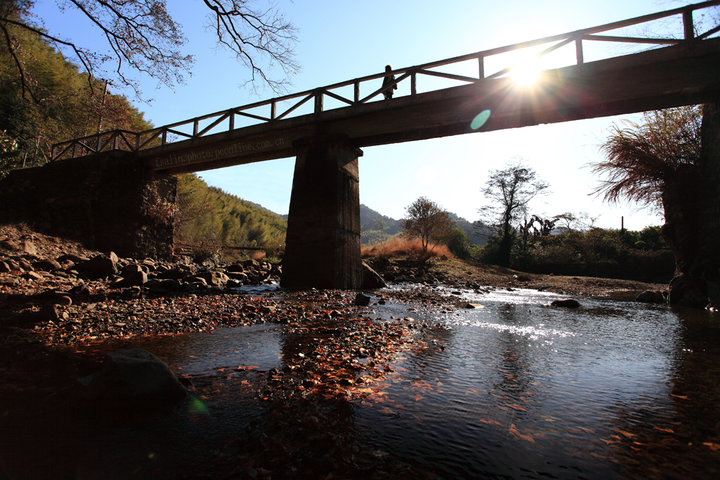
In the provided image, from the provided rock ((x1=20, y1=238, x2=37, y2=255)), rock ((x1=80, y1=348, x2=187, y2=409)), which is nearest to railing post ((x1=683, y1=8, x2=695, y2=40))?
rock ((x1=80, y1=348, x2=187, y2=409))

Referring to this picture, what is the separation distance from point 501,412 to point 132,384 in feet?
7.29

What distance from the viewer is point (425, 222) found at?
2039 cm

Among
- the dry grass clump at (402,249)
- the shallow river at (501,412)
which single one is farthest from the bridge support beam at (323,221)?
the dry grass clump at (402,249)

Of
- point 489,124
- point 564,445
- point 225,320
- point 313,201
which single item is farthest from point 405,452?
point 489,124

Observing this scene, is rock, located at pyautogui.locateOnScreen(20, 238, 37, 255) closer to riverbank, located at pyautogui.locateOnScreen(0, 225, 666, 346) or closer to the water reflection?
riverbank, located at pyautogui.locateOnScreen(0, 225, 666, 346)

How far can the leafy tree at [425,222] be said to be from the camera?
20328 mm

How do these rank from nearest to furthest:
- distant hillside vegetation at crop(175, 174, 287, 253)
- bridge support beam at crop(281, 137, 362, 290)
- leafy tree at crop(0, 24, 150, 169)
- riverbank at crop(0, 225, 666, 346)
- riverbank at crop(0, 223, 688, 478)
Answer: riverbank at crop(0, 223, 688, 478), riverbank at crop(0, 225, 666, 346), bridge support beam at crop(281, 137, 362, 290), leafy tree at crop(0, 24, 150, 169), distant hillside vegetation at crop(175, 174, 287, 253)

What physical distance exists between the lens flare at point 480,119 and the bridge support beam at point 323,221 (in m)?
3.45

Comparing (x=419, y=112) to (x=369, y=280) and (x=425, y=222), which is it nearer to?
(x=369, y=280)

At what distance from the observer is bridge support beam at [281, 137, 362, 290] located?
8336 millimetres

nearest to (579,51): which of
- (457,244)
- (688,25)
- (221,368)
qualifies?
(688,25)

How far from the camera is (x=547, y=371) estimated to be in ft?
8.94

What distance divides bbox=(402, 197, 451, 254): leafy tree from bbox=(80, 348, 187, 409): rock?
18676 mm

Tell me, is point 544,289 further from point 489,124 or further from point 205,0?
point 205,0
